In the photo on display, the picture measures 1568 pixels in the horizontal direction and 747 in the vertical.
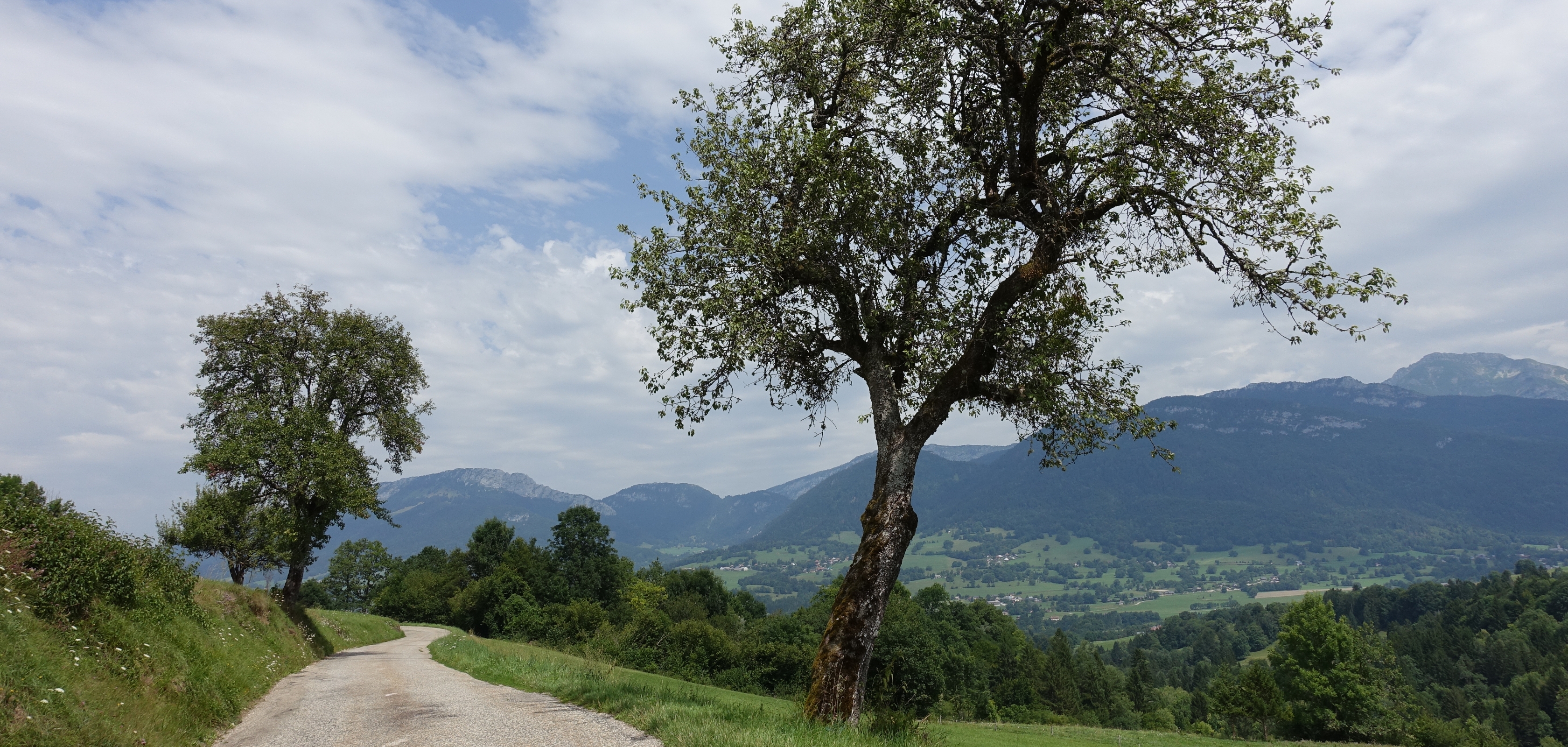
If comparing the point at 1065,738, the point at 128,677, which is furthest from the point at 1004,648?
the point at 128,677

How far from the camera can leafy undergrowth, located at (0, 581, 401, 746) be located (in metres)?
8.71

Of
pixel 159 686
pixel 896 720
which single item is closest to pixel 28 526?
pixel 159 686

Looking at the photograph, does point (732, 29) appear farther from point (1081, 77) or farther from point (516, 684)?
point (516, 684)

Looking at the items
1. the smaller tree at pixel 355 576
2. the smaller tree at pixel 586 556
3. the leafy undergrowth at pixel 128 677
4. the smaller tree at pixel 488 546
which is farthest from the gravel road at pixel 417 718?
the smaller tree at pixel 355 576

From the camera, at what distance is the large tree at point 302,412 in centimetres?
2909

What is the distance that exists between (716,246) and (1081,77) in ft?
23.3

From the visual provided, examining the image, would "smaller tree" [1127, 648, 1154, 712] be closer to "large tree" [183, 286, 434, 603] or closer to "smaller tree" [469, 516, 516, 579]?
"smaller tree" [469, 516, 516, 579]

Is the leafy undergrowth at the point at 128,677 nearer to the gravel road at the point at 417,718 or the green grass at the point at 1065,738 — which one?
the gravel road at the point at 417,718

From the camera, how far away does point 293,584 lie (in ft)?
102

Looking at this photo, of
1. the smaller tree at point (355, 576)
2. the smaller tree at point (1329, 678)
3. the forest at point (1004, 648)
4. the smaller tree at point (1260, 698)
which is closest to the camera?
the smaller tree at point (1260, 698)

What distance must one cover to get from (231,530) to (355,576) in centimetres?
11296

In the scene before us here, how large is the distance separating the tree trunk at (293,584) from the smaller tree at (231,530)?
191cm

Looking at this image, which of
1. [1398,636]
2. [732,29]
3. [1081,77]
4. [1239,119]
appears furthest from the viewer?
[1398,636]

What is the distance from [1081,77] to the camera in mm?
11961
